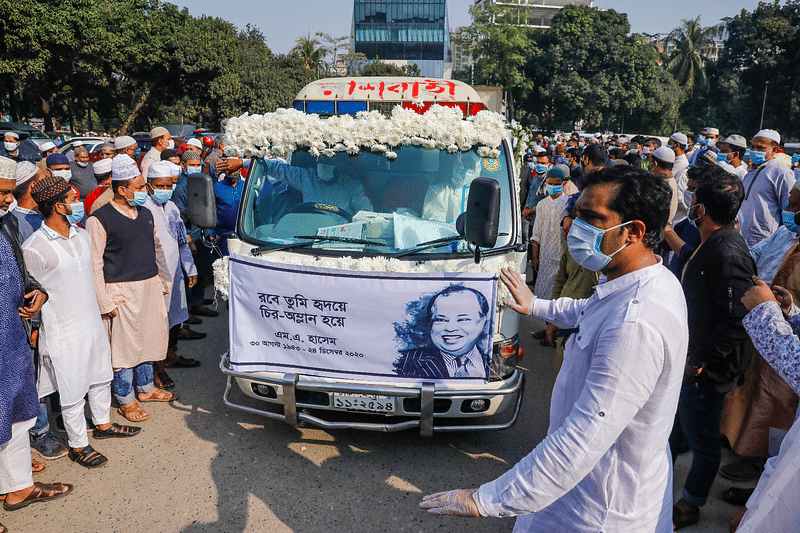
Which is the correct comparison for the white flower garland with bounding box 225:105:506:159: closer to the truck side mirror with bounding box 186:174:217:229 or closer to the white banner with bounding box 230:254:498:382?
the truck side mirror with bounding box 186:174:217:229

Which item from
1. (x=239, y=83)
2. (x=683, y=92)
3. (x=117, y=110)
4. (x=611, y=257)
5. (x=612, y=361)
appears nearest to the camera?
(x=612, y=361)

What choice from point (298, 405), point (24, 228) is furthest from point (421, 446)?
point (24, 228)

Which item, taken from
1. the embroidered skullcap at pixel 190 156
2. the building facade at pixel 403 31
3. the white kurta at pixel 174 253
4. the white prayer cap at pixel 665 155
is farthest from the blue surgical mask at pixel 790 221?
the building facade at pixel 403 31

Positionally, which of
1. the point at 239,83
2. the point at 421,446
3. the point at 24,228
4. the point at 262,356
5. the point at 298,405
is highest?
the point at 239,83

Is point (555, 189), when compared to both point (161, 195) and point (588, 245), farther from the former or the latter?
point (588, 245)

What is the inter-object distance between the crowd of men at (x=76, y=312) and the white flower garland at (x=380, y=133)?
121 centimetres

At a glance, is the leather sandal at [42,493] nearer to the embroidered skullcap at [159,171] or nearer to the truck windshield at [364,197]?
the truck windshield at [364,197]

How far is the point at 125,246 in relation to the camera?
445 centimetres

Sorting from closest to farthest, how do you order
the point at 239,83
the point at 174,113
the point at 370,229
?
the point at 370,229, the point at 239,83, the point at 174,113

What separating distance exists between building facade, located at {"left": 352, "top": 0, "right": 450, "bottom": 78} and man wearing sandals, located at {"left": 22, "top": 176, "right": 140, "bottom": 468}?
316 feet

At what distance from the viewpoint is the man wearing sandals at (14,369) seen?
3266 millimetres

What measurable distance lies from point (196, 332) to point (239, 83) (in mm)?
27974

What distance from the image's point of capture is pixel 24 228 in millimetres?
4441

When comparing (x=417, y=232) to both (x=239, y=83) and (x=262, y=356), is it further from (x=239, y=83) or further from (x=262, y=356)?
(x=239, y=83)
